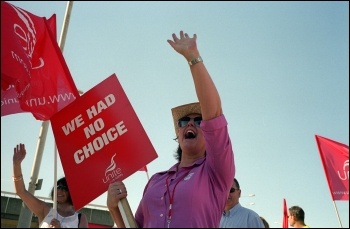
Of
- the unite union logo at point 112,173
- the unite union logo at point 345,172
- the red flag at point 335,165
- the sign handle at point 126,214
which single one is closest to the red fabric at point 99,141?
the unite union logo at point 112,173

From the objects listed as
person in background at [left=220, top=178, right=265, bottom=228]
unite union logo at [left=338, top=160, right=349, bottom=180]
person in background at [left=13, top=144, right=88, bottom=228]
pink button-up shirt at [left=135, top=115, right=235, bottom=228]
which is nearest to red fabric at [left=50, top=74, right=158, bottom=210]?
pink button-up shirt at [left=135, top=115, right=235, bottom=228]

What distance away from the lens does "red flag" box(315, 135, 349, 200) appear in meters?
7.96

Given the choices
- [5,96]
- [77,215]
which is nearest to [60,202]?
[77,215]

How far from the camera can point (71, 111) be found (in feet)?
9.09

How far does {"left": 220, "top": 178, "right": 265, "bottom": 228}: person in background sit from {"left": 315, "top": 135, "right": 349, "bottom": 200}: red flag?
3996 mm

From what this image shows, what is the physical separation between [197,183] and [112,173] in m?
0.63

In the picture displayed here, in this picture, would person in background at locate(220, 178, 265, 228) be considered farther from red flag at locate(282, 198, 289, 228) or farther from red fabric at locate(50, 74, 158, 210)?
red flag at locate(282, 198, 289, 228)

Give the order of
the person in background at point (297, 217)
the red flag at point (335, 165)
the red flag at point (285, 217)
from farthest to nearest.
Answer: the red flag at point (285, 217)
the red flag at point (335, 165)
the person in background at point (297, 217)

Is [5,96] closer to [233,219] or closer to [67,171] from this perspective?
[67,171]

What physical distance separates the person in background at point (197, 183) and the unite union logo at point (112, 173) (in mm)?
217

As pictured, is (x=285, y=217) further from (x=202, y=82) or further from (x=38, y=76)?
(x=202, y=82)

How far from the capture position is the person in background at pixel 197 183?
1916 millimetres

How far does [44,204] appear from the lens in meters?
3.78

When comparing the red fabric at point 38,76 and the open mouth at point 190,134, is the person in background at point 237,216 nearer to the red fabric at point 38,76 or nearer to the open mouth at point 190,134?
the open mouth at point 190,134
